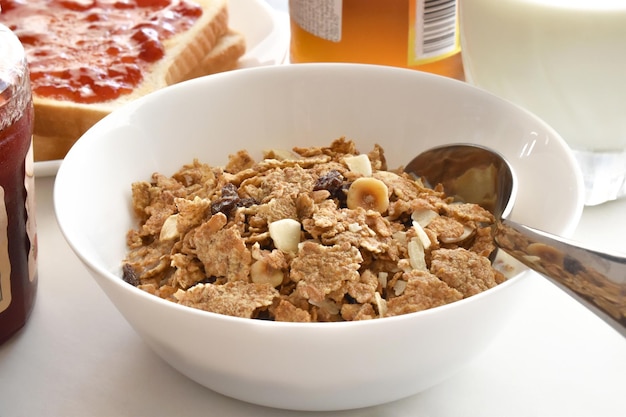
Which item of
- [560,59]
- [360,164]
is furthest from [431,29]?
[360,164]

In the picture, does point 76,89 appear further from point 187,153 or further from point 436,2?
point 436,2

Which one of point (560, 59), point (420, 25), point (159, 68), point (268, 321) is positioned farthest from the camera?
point (159, 68)

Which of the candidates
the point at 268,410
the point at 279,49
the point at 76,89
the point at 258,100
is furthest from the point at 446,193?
the point at 76,89

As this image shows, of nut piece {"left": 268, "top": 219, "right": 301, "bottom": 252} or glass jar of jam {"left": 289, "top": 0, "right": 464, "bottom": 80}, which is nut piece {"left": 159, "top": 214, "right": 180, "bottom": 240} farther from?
glass jar of jam {"left": 289, "top": 0, "right": 464, "bottom": 80}

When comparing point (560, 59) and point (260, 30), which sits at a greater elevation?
point (560, 59)

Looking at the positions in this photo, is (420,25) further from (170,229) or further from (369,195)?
(170,229)

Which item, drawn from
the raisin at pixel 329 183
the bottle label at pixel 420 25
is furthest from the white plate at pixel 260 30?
the raisin at pixel 329 183
